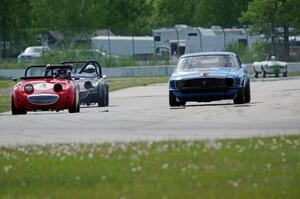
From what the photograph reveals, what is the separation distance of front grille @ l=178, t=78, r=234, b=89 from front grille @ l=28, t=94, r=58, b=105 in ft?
10.7

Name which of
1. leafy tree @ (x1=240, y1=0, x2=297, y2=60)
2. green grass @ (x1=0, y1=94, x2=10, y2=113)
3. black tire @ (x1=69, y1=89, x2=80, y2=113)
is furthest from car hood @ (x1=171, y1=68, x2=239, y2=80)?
leafy tree @ (x1=240, y1=0, x2=297, y2=60)

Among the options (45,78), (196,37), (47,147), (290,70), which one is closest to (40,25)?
(196,37)

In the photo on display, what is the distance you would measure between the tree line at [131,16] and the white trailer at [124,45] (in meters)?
6.73

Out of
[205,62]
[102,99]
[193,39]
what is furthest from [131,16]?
[205,62]

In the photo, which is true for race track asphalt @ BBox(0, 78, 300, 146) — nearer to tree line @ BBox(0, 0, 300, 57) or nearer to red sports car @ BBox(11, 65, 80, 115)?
red sports car @ BBox(11, 65, 80, 115)

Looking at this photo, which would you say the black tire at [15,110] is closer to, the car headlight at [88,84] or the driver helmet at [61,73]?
the driver helmet at [61,73]

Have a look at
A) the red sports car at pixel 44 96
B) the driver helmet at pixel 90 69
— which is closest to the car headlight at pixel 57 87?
the red sports car at pixel 44 96

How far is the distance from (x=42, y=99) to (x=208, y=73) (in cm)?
411

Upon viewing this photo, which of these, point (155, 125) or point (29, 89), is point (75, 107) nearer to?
point (29, 89)

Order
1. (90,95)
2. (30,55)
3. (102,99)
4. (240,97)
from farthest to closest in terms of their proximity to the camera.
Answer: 1. (30,55)
2. (102,99)
3. (90,95)
4. (240,97)

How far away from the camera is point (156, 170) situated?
445 inches

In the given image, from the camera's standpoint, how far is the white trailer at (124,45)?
75500 mm

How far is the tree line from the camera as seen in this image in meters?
77.4

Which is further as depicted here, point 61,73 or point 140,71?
point 140,71
